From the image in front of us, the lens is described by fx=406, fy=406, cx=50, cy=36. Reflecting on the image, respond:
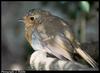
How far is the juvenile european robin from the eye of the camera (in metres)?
3.81

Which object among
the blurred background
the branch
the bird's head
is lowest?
the blurred background

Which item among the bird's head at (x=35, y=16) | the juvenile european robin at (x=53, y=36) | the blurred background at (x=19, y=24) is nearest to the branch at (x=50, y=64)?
the juvenile european robin at (x=53, y=36)

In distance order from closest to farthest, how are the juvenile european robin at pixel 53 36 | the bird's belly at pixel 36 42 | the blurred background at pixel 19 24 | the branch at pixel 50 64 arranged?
the branch at pixel 50 64
the juvenile european robin at pixel 53 36
the bird's belly at pixel 36 42
the blurred background at pixel 19 24

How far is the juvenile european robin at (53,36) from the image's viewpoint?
12.5 ft

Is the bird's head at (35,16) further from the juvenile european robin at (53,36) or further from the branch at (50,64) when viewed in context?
the branch at (50,64)

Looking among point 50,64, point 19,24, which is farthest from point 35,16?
point 19,24

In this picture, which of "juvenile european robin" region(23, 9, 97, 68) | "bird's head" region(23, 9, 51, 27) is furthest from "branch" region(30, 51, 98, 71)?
"bird's head" region(23, 9, 51, 27)

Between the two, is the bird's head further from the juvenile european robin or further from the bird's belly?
the bird's belly

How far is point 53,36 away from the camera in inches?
159

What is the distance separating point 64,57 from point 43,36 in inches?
20.0

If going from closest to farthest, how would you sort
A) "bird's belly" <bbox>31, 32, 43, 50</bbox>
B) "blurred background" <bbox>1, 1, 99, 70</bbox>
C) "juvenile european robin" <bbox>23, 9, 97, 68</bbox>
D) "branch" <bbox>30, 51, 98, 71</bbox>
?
"branch" <bbox>30, 51, 98, 71</bbox>, "juvenile european robin" <bbox>23, 9, 97, 68</bbox>, "bird's belly" <bbox>31, 32, 43, 50</bbox>, "blurred background" <bbox>1, 1, 99, 70</bbox>

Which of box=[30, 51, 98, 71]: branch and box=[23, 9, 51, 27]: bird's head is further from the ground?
box=[23, 9, 51, 27]: bird's head

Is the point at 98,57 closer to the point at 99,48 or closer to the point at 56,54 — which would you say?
the point at 99,48

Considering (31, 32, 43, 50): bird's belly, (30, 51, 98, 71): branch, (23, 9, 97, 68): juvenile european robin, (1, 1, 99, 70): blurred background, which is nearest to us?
(30, 51, 98, 71): branch
